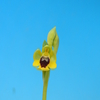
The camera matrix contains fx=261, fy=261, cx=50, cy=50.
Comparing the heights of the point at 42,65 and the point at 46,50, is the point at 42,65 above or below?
below

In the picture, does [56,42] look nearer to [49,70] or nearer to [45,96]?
[49,70]

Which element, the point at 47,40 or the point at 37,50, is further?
the point at 47,40

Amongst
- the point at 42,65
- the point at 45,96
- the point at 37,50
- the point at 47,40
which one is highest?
the point at 47,40

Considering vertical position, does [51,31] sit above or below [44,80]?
above

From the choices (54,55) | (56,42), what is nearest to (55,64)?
(54,55)

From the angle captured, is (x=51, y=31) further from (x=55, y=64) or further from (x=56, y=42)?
(x=55, y=64)

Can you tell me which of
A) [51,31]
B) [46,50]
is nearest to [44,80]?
[46,50]
